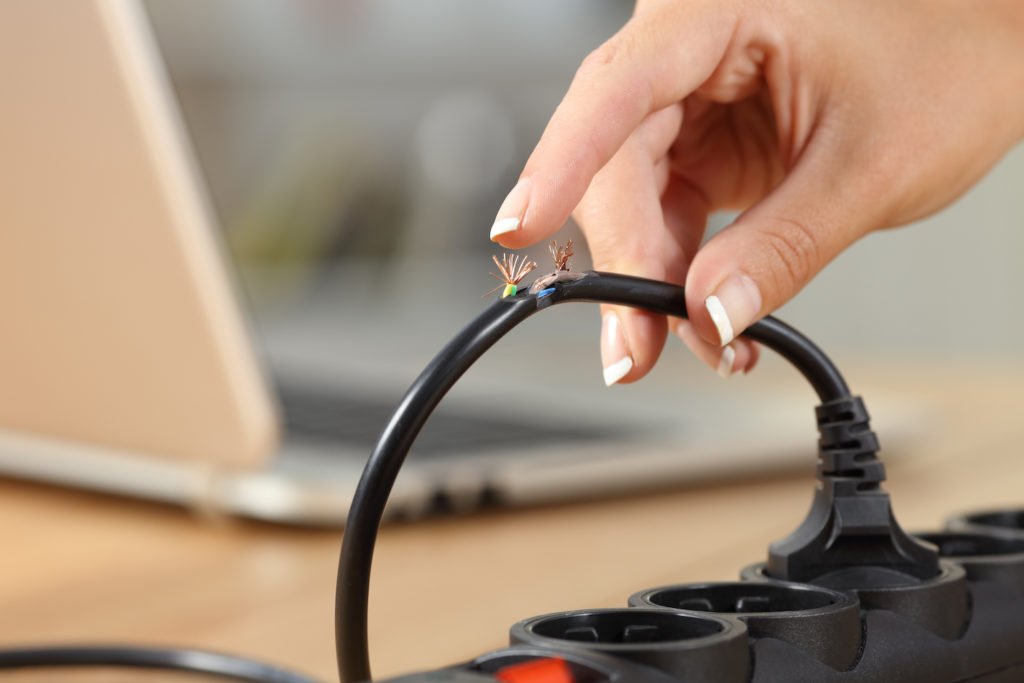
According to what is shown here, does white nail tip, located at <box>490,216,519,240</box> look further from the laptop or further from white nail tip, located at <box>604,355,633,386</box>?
the laptop

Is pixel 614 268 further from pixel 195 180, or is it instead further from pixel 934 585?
pixel 195 180

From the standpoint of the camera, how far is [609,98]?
369 mm

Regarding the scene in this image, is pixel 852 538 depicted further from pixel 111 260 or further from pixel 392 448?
pixel 111 260

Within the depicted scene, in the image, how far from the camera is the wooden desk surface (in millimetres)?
527

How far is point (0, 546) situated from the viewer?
706 millimetres

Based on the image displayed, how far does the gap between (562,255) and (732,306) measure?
74mm

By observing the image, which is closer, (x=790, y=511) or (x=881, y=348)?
(x=790, y=511)

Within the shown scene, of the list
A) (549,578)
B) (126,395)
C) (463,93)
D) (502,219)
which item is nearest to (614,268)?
(502,219)

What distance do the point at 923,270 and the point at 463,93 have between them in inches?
48.3

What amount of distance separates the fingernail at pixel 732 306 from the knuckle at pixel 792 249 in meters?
0.04

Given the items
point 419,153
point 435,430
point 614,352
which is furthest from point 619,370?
point 419,153

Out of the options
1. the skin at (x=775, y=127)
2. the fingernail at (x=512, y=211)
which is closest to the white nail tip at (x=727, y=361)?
the skin at (x=775, y=127)

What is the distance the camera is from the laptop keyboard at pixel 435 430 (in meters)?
0.83

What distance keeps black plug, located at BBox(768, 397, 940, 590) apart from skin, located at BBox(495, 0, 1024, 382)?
0.17ft
